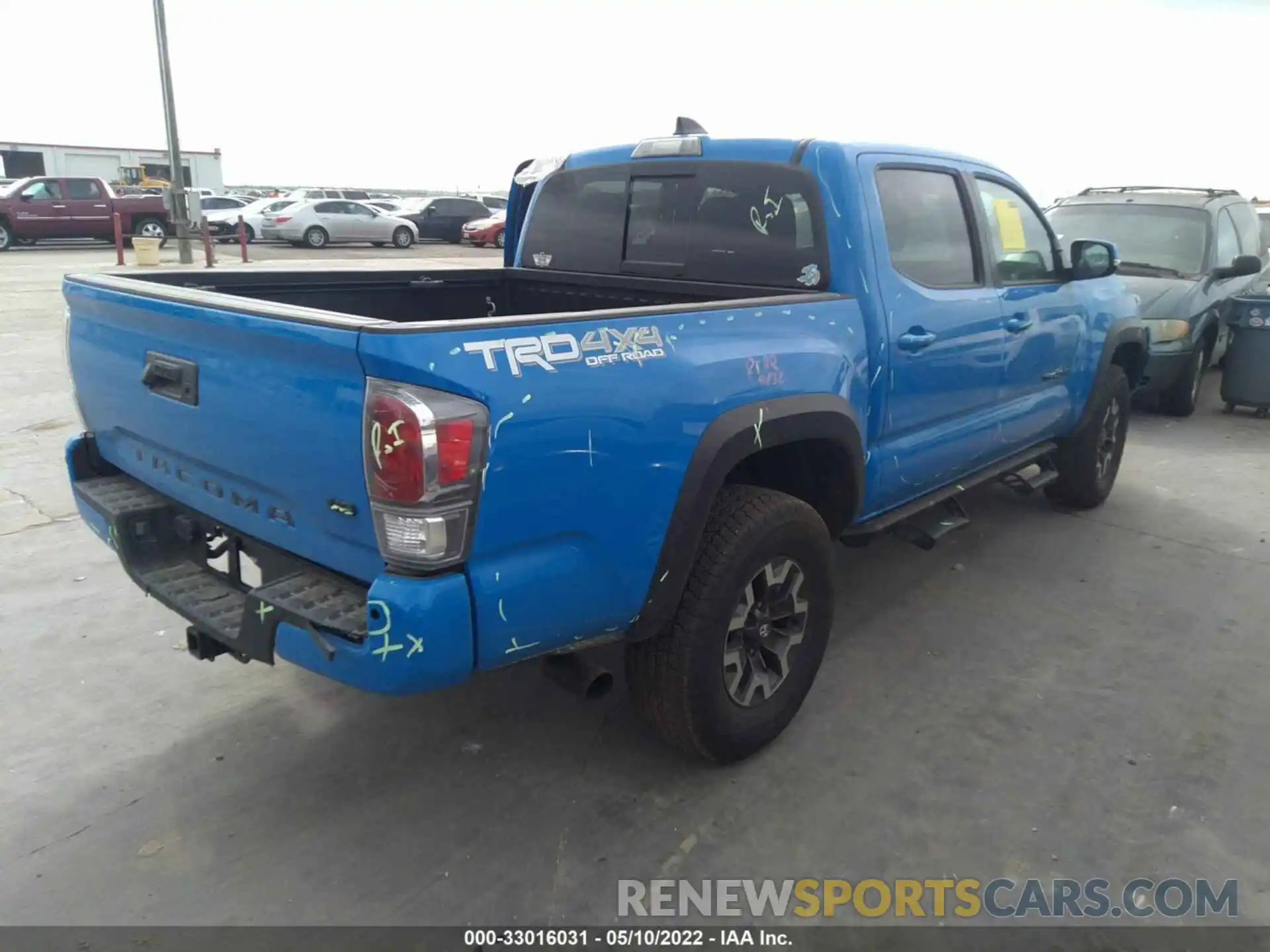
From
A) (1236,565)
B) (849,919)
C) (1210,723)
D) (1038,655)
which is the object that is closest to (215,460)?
(849,919)

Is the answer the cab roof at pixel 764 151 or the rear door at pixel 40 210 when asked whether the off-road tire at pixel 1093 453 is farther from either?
the rear door at pixel 40 210

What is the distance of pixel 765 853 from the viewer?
2701 mm

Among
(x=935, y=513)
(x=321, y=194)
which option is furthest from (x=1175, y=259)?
(x=321, y=194)

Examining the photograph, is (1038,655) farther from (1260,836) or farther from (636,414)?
(636,414)

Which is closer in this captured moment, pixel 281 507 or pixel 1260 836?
pixel 281 507

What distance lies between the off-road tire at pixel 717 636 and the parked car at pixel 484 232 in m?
27.6

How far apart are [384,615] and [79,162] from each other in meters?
50.1

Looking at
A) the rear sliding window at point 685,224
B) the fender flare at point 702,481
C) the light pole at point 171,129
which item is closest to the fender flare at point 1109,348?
the rear sliding window at point 685,224

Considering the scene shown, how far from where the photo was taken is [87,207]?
2397cm

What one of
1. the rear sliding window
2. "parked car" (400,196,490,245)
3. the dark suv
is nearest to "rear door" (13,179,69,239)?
"parked car" (400,196,490,245)

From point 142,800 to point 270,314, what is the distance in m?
1.63

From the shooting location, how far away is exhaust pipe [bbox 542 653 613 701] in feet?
8.63

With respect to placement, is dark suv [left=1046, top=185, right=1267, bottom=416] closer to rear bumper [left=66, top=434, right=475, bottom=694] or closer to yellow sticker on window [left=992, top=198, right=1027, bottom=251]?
yellow sticker on window [left=992, top=198, right=1027, bottom=251]

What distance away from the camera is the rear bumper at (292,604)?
2.14 meters
